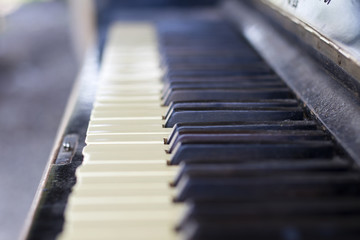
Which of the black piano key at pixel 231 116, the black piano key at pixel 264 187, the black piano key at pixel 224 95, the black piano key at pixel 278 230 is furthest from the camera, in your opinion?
the black piano key at pixel 224 95

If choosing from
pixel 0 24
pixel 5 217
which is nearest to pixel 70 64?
pixel 0 24

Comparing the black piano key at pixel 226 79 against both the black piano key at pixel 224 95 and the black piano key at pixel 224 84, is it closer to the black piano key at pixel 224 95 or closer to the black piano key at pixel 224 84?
the black piano key at pixel 224 84

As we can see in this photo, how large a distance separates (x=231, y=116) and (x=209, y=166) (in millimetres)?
352

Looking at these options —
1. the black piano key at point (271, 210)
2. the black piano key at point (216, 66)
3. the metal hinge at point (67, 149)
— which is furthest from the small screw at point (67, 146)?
the black piano key at point (216, 66)

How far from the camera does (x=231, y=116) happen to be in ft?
4.23

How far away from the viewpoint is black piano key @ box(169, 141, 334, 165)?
1056mm

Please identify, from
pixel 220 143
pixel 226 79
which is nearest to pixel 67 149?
pixel 220 143

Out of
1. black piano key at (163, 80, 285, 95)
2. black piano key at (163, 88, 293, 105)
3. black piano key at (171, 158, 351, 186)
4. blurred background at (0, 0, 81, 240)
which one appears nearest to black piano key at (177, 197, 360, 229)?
black piano key at (171, 158, 351, 186)

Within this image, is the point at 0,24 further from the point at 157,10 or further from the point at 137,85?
the point at 137,85

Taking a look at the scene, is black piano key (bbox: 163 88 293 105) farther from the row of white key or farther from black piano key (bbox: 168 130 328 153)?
black piano key (bbox: 168 130 328 153)

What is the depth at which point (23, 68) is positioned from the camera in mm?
4684

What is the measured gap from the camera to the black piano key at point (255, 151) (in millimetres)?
1056

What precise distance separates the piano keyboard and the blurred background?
4.32ft

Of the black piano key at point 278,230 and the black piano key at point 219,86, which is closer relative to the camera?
the black piano key at point 278,230
